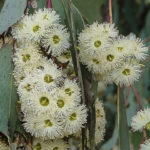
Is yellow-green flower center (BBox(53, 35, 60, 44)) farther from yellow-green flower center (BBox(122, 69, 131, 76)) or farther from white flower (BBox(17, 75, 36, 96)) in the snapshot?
yellow-green flower center (BBox(122, 69, 131, 76))

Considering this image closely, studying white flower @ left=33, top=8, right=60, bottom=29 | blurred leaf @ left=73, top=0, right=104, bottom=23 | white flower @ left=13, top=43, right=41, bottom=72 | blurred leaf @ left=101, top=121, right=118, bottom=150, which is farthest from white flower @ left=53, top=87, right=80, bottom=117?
blurred leaf @ left=101, top=121, right=118, bottom=150

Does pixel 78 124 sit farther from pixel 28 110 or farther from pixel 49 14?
pixel 49 14

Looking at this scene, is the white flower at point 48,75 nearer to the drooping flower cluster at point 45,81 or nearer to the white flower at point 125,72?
the drooping flower cluster at point 45,81

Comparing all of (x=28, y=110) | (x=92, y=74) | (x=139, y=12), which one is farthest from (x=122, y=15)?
(x=28, y=110)

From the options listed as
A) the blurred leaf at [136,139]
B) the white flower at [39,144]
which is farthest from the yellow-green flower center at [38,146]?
the blurred leaf at [136,139]

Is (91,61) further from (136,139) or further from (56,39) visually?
(136,139)
